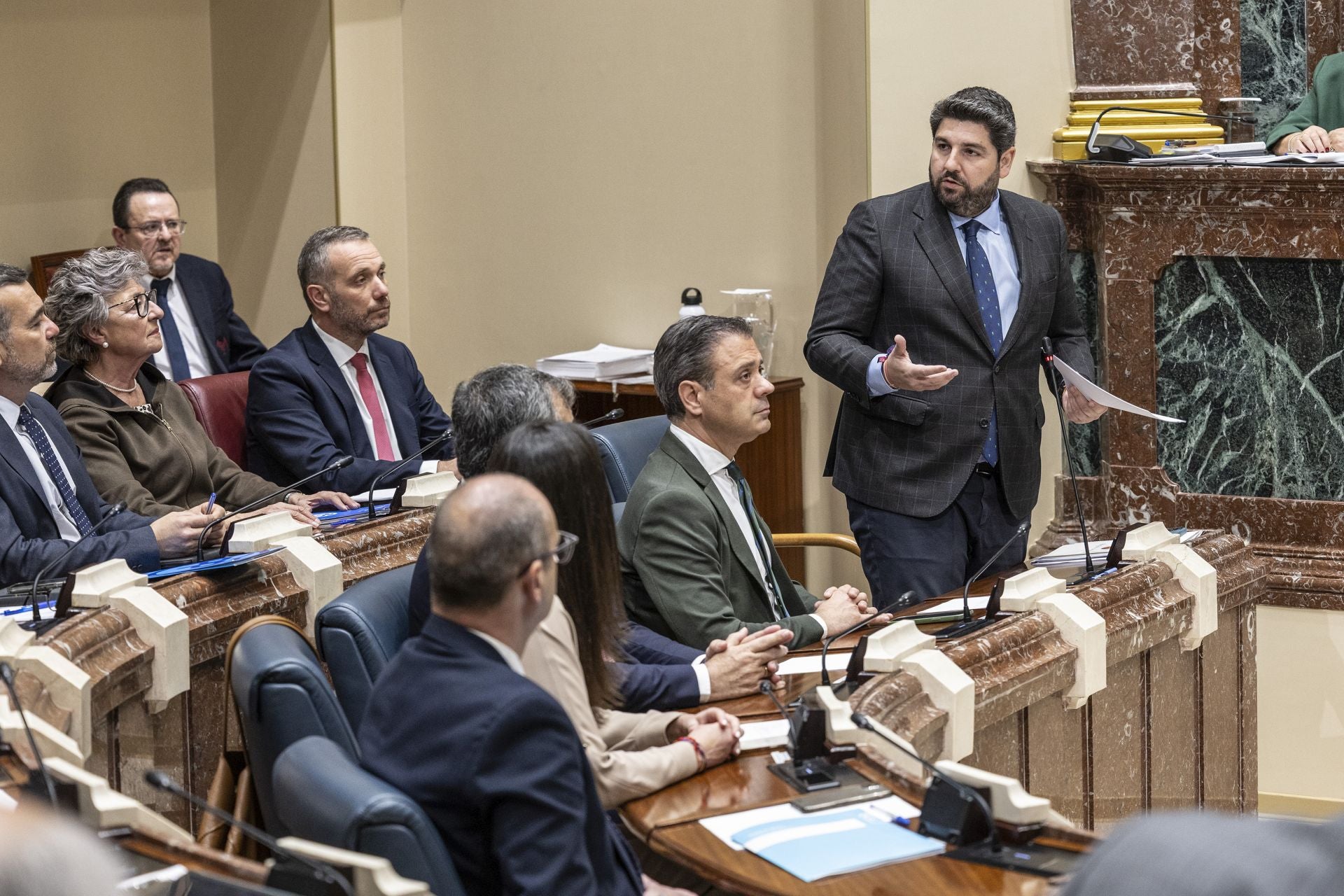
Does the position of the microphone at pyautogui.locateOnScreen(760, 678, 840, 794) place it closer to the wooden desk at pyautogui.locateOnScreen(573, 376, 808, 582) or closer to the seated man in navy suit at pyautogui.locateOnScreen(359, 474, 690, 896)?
the seated man in navy suit at pyautogui.locateOnScreen(359, 474, 690, 896)

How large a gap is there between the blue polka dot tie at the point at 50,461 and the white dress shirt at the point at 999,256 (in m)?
1.93

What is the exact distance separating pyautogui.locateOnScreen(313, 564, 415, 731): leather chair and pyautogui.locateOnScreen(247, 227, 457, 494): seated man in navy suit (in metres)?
1.60

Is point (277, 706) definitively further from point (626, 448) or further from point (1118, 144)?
point (1118, 144)

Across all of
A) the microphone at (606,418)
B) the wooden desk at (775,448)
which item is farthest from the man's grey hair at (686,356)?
the wooden desk at (775,448)

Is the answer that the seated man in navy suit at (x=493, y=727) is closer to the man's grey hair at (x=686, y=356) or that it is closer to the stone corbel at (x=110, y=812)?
the stone corbel at (x=110, y=812)

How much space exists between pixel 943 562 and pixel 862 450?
0.33 m

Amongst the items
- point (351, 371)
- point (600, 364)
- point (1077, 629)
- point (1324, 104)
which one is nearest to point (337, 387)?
point (351, 371)

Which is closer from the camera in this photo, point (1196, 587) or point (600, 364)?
point (1196, 587)

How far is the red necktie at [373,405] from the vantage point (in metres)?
4.63

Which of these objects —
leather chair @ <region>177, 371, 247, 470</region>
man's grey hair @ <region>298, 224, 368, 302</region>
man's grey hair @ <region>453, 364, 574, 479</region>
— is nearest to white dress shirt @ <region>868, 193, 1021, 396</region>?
man's grey hair @ <region>453, 364, 574, 479</region>

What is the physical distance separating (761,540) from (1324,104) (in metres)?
2.72

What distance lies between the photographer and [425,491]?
381 centimetres

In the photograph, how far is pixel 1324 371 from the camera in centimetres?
466

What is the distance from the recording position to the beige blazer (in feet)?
7.52
